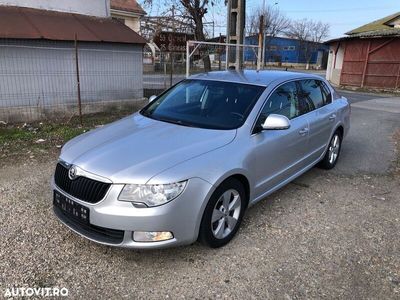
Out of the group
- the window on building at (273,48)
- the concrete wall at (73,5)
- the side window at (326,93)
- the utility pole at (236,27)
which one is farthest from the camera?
the window on building at (273,48)

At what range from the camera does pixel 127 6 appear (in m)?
29.3

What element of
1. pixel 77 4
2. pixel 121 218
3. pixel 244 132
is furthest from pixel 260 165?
pixel 77 4

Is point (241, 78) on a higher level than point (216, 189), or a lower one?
higher

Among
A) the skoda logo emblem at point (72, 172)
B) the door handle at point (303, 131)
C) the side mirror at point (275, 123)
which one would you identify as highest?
the side mirror at point (275, 123)

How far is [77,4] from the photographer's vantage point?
414 inches

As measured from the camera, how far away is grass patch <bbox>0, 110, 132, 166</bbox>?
20.7 ft

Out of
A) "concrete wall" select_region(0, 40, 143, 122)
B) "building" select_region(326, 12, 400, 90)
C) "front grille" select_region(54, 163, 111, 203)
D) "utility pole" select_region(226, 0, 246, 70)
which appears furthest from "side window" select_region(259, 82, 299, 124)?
"building" select_region(326, 12, 400, 90)

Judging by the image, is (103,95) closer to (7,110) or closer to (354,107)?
(7,110)

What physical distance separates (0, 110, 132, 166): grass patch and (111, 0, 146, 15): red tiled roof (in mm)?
21367

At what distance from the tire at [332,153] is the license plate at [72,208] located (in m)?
3.87

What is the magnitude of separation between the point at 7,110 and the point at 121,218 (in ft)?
23.9

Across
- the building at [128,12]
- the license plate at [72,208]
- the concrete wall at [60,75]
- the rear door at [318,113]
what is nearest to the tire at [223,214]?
the license plate at [72,208]

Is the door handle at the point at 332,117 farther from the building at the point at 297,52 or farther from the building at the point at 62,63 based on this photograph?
the building at the point at 297,52

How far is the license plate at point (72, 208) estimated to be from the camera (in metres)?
3.02
